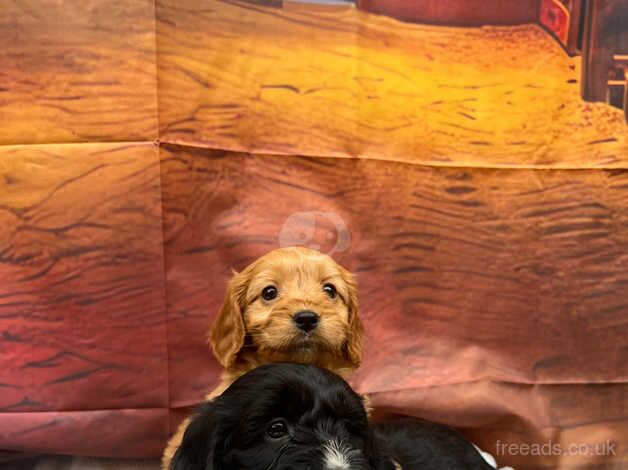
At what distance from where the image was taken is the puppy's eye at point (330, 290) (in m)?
2.35

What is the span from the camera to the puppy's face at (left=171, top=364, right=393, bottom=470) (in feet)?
5.74

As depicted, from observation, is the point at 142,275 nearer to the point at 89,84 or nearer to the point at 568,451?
the point at 89,84

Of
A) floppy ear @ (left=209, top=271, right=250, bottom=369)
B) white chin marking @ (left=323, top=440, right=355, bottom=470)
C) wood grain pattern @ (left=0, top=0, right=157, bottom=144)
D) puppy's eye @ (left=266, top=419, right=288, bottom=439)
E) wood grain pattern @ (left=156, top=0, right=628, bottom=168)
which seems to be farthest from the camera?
wood grain pattern @ (left=156, top=0, right=628, bottom=168)

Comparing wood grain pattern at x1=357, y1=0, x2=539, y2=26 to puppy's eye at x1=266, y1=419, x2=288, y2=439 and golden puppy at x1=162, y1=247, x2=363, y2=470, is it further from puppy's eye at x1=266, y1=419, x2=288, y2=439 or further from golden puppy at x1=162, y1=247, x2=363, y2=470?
puppy's eye at x1=266, y1=419, x2=288, y2=439

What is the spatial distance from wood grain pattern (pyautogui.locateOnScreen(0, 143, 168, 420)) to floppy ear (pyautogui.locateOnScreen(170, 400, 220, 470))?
929 mm

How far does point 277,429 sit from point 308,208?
1179mm

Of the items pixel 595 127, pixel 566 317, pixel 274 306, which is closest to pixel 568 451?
pixel 566 317

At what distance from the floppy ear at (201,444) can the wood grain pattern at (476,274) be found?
3.06 ft

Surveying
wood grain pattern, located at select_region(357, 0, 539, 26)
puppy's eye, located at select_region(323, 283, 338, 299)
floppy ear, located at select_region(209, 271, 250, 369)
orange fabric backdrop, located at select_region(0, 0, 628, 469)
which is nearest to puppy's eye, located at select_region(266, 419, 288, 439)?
floppy ear, located at select_region(209, 271, 250, 369)

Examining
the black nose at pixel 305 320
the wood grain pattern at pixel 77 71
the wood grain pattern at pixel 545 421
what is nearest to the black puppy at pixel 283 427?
the black nose at pixel 305 320

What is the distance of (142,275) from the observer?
273 centimetres

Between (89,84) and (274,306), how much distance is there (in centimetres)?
109

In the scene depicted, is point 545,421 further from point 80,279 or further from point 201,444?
point 80,279

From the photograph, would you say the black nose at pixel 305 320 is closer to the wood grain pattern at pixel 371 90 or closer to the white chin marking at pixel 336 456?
the white chin marking at pixel 336 456
